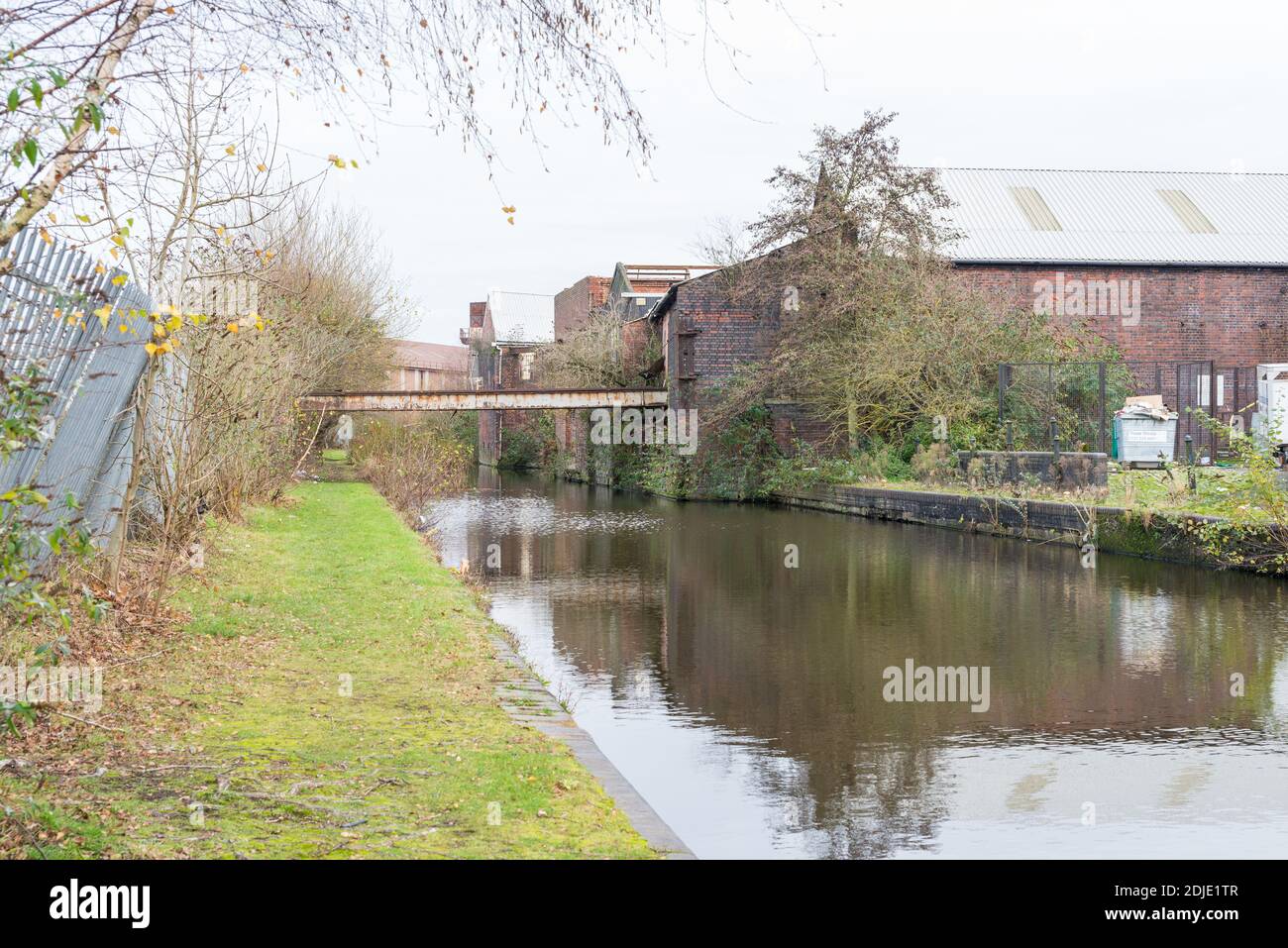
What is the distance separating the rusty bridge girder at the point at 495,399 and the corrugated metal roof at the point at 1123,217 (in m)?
9.72

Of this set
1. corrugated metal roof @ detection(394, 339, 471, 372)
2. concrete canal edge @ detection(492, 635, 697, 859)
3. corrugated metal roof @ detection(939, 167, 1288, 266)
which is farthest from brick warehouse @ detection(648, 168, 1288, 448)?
corrugated metal roof @ detection(394, 339, 471, 372)

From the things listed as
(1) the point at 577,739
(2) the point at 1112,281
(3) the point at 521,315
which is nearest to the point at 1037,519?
(1) the point at 577,739

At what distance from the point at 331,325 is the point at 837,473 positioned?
38.3ft

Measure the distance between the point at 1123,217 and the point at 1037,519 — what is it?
23.0 meters

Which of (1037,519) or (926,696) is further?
(1037,519)

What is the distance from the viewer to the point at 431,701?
25.3 feet

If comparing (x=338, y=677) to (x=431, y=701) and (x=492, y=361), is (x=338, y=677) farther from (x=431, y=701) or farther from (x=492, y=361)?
(x=492, y=361)

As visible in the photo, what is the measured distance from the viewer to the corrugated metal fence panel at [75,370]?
718 cm

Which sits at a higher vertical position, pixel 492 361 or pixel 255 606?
pixel 492 361

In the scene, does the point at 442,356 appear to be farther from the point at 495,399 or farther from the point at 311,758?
the point at 311,758

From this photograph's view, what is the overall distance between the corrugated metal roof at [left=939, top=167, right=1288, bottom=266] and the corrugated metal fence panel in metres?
28.0

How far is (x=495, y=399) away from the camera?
120ft

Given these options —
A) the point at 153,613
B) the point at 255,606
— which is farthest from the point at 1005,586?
the point at 153,613

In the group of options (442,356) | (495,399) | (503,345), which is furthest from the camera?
(442,356)
